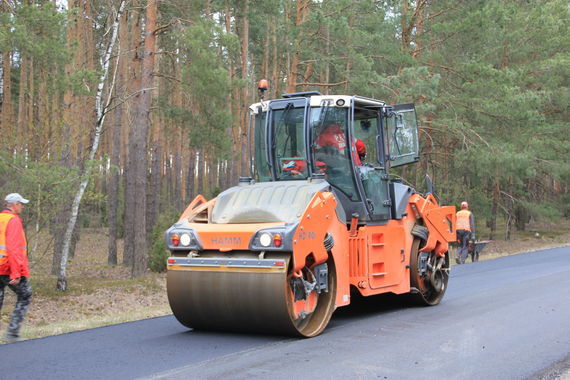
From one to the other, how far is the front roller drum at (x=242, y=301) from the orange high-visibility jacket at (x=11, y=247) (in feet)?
5.52

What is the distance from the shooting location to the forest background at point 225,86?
42.0ft

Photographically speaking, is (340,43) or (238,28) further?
(238,28)

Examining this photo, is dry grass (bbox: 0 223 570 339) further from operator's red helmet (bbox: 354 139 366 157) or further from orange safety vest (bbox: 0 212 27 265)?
operator's red helmet (bbox: 354 139 366 157)

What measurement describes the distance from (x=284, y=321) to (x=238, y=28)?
2899cm

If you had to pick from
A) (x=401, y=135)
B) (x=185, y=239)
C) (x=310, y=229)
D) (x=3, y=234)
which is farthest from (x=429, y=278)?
(x=3, y=234)

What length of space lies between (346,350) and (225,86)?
35.6 feet

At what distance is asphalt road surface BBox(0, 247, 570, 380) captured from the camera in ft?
19.1

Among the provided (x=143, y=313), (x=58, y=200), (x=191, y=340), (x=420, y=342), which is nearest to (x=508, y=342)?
(x=420, y=342)

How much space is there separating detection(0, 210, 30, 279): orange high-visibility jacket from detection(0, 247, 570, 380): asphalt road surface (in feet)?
2.71

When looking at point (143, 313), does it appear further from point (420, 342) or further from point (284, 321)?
point (420, 342)

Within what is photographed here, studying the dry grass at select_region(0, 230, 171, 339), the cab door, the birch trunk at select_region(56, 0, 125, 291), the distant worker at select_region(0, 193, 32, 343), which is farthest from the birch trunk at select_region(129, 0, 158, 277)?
the distant worker at select_region(0, 193, 32, 343)

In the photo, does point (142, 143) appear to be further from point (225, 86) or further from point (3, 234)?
point (3, 234)

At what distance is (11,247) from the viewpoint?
23.8 feet

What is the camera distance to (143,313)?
9586 mm
